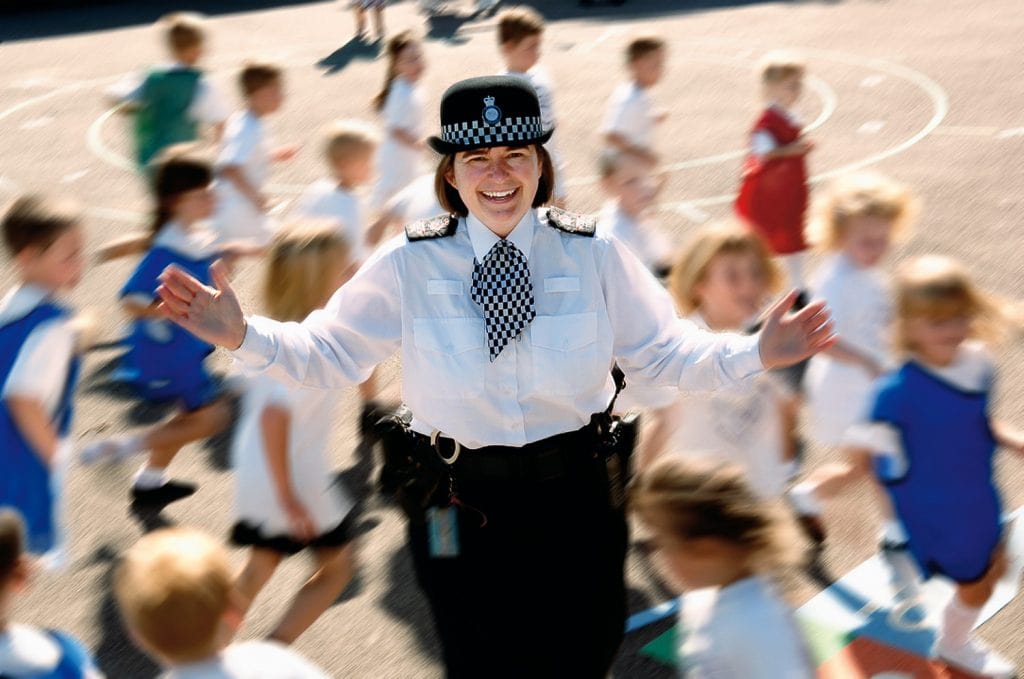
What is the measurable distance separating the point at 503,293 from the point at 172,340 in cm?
370

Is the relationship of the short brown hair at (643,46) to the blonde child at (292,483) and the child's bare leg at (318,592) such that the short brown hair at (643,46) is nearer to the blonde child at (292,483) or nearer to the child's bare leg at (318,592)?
the blonde child at (292,483)

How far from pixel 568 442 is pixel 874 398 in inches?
60.8

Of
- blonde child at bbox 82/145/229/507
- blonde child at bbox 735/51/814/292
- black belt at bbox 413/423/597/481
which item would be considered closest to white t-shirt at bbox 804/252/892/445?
blonde child at bbox 735/51/814/292

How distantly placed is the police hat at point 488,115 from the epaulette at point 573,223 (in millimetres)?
268

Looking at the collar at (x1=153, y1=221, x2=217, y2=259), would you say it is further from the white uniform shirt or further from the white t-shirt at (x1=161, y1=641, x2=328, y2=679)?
the white t-shirt at (x1=161, y1=641, x2=328, y2=679)


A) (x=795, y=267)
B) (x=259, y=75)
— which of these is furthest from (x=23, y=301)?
(x=795, y=267)

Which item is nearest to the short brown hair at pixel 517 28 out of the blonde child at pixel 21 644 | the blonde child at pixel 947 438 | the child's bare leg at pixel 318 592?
the blonde child at pixel 947 438

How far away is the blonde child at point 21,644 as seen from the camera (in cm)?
389

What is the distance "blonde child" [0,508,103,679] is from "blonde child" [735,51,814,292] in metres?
5.58

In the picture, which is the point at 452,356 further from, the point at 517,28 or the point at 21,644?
the point at 517,28

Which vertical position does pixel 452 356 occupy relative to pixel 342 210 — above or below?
above

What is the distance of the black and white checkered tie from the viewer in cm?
409

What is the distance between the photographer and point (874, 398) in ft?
16.8

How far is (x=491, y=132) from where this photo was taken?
13.4 feet
